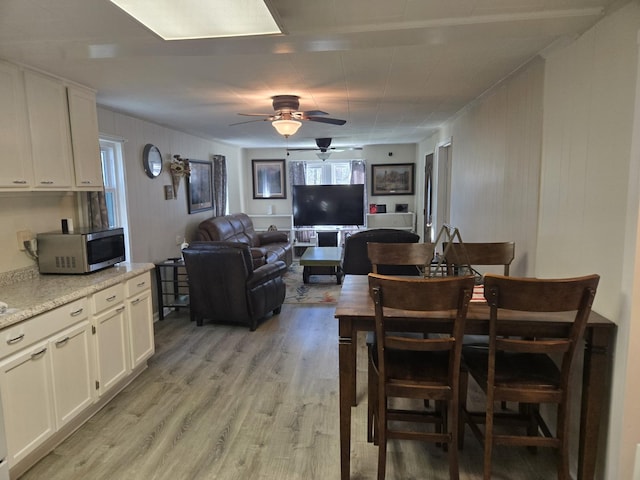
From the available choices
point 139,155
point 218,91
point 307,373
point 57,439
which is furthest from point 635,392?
point 139,155

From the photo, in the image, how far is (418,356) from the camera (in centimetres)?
202

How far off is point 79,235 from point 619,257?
318cm

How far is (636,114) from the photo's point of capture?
1.55 meters

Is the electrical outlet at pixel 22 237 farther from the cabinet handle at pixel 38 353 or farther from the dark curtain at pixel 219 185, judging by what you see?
the dark curtain at pixel 219 185

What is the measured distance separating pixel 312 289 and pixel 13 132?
410 centimetres

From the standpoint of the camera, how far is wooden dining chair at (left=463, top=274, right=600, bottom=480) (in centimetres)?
156

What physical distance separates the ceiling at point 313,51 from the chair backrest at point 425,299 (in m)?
1.21

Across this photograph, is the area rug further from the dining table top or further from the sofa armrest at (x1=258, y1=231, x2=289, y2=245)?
the dining table top

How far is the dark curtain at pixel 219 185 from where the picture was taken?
263 inches

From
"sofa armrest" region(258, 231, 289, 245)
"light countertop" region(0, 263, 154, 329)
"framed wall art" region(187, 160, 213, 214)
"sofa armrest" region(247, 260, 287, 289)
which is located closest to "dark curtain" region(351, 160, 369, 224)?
"sofa armrest" region(258, 231, 289, 245)

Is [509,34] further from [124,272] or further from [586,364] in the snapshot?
[124,272]

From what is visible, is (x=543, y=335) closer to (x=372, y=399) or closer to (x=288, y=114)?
(x=372, y=399)

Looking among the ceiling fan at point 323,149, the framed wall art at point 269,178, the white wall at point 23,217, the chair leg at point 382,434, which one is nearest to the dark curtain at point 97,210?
the white wall at point 23,217

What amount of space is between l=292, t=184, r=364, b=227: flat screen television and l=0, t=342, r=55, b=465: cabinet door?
20.4ft
